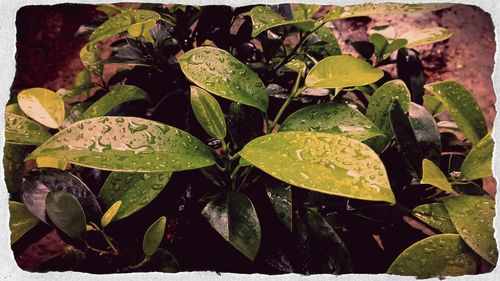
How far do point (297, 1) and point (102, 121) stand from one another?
1.23ft

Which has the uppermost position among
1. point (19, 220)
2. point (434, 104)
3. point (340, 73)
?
point (340, 73)

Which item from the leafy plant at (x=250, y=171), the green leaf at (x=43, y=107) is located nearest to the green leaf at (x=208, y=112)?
the leafy plant at (x=250, y=171)

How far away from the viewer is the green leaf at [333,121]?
0.58m

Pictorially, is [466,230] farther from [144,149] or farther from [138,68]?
[138,68]

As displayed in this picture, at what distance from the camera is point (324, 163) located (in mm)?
458

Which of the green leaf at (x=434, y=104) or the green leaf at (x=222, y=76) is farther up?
the green leaf at (x=222, y=76)

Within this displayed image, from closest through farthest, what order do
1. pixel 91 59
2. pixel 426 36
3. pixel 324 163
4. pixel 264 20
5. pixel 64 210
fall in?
pixel 324 163
pixel 64 210
pixel 264 20
pixel 426 36
pixel 91 59

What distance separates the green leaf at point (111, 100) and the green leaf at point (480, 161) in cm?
55

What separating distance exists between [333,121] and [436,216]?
0.21 m

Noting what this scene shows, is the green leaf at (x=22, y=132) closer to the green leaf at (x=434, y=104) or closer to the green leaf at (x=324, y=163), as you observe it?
the green leaf at (x=324, y=163)

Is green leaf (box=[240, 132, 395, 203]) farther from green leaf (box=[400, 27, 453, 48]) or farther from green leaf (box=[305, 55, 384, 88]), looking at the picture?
green leaf (box=[400, 27, 453, 48])

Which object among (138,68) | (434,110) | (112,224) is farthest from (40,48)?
(434,110)

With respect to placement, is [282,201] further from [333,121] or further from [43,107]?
[43,107]

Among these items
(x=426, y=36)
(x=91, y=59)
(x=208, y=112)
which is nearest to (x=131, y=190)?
(x=208, y=112)
